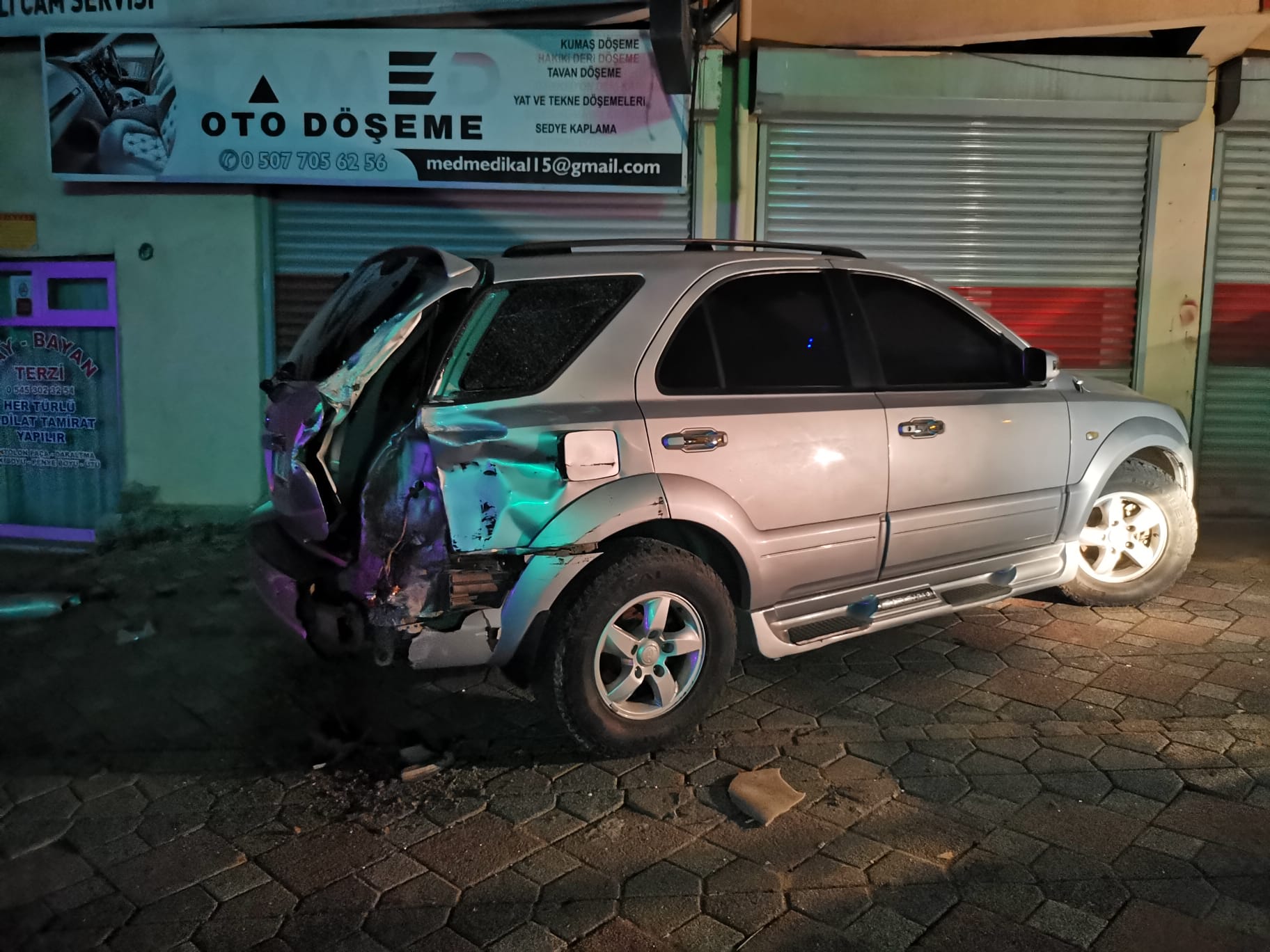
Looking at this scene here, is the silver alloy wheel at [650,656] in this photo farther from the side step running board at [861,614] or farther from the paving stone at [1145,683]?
the paving stone at [1145,683]

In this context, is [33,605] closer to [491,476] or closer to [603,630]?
[491,476]

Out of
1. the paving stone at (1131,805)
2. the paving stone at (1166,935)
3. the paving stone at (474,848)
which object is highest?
the paving stone at (1131,805)

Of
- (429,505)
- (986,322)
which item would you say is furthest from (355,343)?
(986,322)

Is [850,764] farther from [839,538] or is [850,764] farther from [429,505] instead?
[429,505]

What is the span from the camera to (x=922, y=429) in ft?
15.0

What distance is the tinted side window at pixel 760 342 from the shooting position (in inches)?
164

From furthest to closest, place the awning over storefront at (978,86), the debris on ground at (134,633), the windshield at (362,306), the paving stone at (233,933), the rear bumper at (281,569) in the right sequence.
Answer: the awning over storefront at (978,86) < the debris on ground at (134,633) < the rear bumper at (281,569) < the windshield at (362,306) < the paving stone at (233,933)

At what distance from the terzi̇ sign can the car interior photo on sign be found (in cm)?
1

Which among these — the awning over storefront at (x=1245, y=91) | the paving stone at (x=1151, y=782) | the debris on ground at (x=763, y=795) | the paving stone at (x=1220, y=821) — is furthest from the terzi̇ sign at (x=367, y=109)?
the paving stone at (x=1220, y=821)

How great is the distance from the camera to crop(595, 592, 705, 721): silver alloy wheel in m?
3.93

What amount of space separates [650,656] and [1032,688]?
73.2 inches

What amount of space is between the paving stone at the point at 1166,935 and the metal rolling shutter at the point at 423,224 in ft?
19.9

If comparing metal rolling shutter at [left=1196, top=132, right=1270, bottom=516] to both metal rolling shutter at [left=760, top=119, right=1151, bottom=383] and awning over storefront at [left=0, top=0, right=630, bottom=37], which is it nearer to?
metal rolling shutter at [left=760, top=119, right=1151, bottom=383]

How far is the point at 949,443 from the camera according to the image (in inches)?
183
